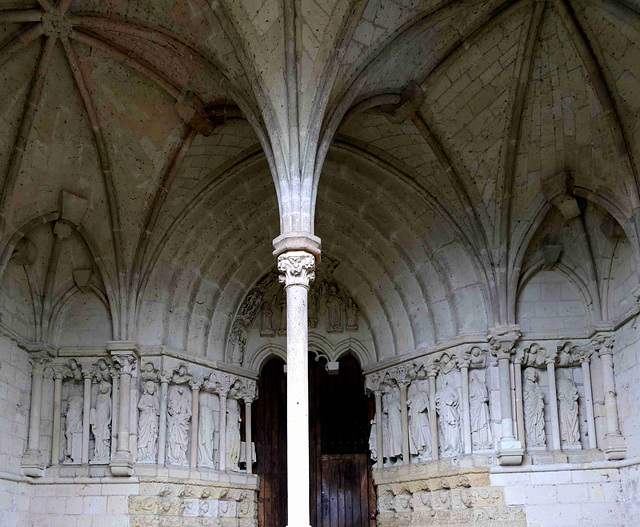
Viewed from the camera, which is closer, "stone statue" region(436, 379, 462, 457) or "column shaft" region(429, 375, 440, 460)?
"stone statue" region(436, 379, 462, 457)

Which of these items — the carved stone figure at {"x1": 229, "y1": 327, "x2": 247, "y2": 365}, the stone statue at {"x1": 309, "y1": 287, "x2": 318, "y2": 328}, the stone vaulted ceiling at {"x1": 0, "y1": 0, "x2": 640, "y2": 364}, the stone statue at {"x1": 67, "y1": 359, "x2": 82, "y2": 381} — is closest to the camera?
the stone vaulted ceiling at {"x1": 0, "y1": 0, "x2": 640, "y2": 364}

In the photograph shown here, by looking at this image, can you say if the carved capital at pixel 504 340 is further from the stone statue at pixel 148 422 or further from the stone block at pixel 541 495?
the stone statue at pixel 148 422

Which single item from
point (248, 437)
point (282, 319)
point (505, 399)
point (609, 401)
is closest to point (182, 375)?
point (248, 437)

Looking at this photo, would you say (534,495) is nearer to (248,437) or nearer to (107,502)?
(248,437)

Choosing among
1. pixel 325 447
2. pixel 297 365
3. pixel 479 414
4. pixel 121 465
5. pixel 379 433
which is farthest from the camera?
pixel 325 447

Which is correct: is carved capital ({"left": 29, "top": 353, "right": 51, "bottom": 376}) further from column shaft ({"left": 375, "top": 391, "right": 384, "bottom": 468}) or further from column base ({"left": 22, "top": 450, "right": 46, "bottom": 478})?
column shaft ({"left": 375, "top": 391, "right": 384, "bottom": 468})

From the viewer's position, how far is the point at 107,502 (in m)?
9.66

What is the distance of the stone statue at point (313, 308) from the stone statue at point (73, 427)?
10.6 ft

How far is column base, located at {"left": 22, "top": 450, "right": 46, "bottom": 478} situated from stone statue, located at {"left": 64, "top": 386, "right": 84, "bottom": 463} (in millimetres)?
325

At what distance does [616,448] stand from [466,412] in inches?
66.9

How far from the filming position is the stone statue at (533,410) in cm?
991

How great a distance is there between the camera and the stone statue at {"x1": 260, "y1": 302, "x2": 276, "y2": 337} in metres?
11.6

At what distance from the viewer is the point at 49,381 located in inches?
405

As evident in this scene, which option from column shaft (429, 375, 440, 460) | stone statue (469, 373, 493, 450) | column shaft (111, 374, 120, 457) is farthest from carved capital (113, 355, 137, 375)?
stone statue (469, 373, 493, 450)
